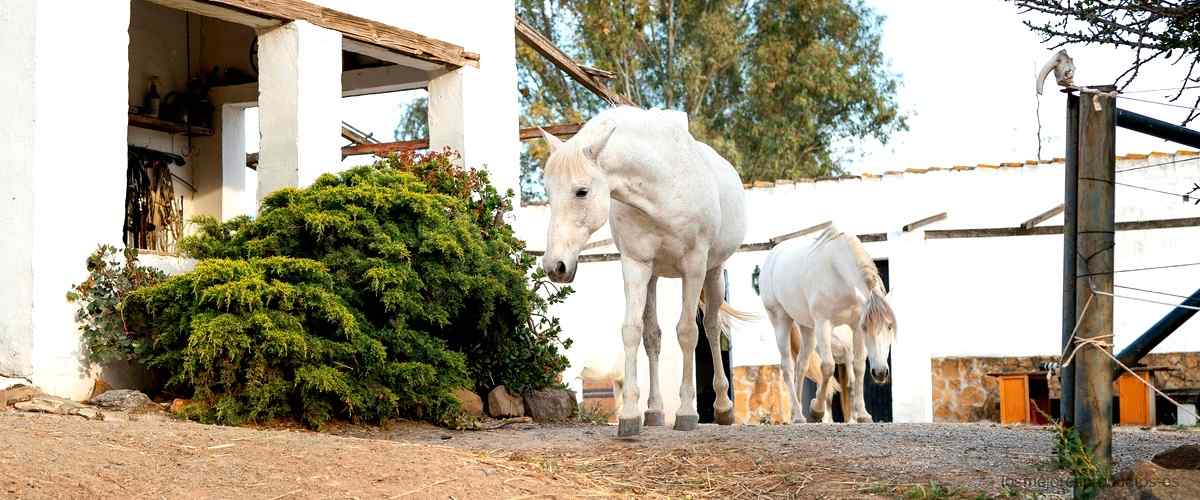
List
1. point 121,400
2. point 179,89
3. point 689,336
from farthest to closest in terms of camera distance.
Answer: point 179,89
point 689,336
point 121,400

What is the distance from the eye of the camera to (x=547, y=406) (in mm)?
10156

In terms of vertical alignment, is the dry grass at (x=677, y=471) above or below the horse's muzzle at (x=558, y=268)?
below

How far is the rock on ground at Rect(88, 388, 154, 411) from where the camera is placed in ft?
26.0

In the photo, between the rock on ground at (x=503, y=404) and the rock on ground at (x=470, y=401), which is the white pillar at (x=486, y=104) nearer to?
the rock on ground at (x=503, y=404)

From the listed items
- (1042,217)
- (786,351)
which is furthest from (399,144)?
(1042,217)

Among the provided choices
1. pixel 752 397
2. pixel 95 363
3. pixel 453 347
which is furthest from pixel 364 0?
pixel 752 397

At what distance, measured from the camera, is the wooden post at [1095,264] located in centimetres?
516

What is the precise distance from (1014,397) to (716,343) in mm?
6727

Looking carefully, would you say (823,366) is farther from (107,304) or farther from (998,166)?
(998,166)

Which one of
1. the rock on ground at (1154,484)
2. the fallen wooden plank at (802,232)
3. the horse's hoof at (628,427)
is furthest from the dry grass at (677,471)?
the fallen wooden plank at (802,232)

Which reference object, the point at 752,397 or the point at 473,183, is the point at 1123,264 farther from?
the point at 473,183

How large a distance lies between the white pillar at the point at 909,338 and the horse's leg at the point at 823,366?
4957 mm

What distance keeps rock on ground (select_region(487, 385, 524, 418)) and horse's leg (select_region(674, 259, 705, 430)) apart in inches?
80.8

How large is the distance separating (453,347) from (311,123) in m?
2.01
